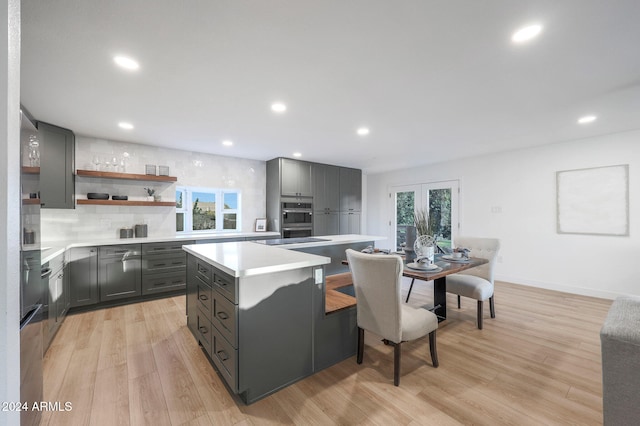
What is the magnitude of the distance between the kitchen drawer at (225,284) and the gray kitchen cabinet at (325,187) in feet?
12.7

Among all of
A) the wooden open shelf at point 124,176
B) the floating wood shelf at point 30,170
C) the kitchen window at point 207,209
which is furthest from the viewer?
the kitchen window at point 207,209

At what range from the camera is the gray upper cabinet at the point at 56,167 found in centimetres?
328

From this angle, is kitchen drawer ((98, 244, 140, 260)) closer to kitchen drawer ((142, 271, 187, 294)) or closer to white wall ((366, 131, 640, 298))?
kitchen drawer ((142, 271, 187, 294))

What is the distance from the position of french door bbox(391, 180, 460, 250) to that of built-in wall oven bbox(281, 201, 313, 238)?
6.53 ft

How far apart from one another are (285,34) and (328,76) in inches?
23.0

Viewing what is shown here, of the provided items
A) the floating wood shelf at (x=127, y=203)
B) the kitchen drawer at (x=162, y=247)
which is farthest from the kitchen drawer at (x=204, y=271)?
the floating wood shelf at (x=127, y=203)

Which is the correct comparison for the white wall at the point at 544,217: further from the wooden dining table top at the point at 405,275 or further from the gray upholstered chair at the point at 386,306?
the gray upholstered chair at the point at 386,306

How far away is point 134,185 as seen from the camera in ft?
13.9

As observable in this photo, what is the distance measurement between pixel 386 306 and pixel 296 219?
3.74m

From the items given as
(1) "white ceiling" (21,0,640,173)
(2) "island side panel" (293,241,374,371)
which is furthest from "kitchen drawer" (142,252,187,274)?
(2) "island side panel" (293,241,374,371)

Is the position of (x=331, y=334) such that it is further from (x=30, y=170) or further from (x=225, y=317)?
(x=30, y=170)

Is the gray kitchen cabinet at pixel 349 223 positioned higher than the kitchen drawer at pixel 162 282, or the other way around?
the gray kitchen cabinet at pixel 349 223

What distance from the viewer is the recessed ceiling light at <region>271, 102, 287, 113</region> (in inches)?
108

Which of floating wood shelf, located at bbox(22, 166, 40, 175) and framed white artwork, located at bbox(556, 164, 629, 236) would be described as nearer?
floating wood shelf, located at bbox(22, 166, 40, 175)
